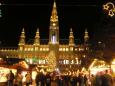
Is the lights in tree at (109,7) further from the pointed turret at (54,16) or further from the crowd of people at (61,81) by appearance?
the pointed turret at (54,16)

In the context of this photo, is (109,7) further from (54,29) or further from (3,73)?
(54,29)

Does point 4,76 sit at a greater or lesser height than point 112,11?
lesser

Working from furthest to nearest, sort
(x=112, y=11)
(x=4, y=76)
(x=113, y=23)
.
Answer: (x=113, y=23), (x=4, y=76), (x=112, y=11)

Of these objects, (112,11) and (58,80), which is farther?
(58,80)

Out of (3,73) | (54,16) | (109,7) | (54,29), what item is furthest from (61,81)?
(54,16)

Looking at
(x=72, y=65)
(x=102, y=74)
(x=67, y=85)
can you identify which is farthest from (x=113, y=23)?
(x=72, y=65)

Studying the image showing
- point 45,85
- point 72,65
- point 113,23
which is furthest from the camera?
point 72,65

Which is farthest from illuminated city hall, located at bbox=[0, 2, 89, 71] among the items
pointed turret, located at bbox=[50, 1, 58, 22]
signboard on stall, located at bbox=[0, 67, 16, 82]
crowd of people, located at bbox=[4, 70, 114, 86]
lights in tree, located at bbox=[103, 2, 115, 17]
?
lights in tree, located at bbox=[103, 2, 115, 17]

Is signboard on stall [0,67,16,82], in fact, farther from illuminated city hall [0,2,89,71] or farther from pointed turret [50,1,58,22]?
pointed turret [50,1,58,22]

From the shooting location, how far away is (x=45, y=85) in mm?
25609

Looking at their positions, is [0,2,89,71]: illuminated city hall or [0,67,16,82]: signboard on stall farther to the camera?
[0,2,89,71]: illuminated city hall

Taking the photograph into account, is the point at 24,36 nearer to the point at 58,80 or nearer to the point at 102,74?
the point at 58,80

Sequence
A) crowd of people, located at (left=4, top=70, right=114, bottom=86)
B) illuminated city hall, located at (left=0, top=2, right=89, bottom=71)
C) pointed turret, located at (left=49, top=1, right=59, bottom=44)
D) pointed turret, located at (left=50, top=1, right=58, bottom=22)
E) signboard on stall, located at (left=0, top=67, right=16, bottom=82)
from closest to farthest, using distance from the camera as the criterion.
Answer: crowd of people, located at (left=4, top=70, right=114, bottom=86), signboard on stall, located at (left=0, top=67, right=16, bottom=82), pointed turret, located at (left=49, top=1, right=59, bottom=44), illuminated city hall, located at (left=0, top=2, right=89, bottom=71), pointed turret, located at (left=50, top=1, right=58, bottom=22)

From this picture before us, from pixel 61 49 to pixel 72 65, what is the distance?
9330 millimetres
